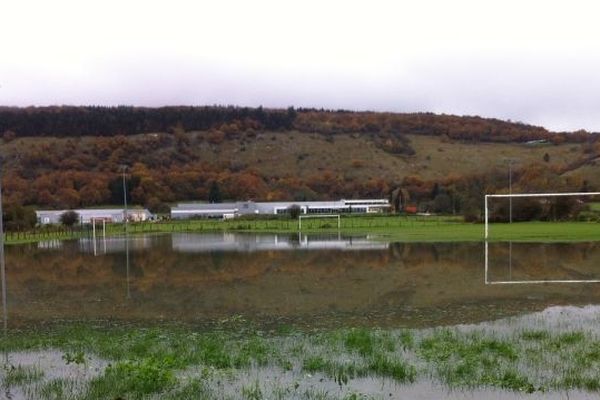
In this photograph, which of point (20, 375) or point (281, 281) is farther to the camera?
point (281, 281)

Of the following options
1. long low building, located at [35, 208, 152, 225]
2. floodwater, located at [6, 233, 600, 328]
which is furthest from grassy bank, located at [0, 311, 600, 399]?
long low building, located at [35, 208, 152, 225]

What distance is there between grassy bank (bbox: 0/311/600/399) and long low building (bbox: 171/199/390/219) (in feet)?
372

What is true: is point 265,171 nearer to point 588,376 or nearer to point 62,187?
point 62,187

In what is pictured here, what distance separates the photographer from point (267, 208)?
134750 millimetres

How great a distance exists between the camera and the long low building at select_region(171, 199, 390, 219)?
130m

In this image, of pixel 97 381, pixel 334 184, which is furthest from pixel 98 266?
pixel 334 184

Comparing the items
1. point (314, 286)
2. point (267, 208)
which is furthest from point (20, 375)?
point (267, 208)

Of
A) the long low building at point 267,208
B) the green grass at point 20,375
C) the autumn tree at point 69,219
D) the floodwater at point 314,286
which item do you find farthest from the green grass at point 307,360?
the long low building at point 267,208

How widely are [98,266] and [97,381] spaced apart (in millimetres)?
24088

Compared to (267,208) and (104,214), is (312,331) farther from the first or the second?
(267,208)

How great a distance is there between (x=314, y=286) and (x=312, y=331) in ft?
27.0

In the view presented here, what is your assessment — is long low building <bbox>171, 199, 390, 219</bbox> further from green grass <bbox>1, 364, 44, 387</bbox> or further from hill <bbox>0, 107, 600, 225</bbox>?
green grass <bbox>1, 364, 44, 387</bbox>

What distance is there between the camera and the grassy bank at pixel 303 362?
29.5 ft

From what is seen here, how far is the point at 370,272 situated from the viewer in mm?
25750
